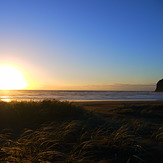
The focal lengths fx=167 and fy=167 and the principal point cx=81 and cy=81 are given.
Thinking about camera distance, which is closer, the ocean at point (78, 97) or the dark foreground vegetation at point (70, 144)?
the dark foreground vegetation at point (70, 144)

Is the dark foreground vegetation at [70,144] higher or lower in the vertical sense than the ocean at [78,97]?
higher

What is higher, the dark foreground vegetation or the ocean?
the dark foreground vegetation

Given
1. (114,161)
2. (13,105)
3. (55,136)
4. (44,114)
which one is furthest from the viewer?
(13,105)

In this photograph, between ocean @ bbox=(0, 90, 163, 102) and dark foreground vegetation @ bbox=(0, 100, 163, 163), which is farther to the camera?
ocean @ bbox=(0, 90, 163, 102)

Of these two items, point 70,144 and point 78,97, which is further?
point 78,97

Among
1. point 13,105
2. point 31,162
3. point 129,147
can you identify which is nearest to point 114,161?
point 129,147

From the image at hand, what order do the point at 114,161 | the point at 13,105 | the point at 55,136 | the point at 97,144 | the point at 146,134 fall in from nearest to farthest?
1. the point at 114,161
2. the point at 97,144
3. the point at 55,136
4. the point at 146,134
5. the point at 13,105

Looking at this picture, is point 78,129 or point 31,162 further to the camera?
point 78,129

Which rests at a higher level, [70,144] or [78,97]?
[70,144]

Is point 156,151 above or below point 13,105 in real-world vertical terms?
below

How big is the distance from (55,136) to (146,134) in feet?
9.75

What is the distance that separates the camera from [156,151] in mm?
3762

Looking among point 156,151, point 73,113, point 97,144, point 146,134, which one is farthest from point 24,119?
point 156,151

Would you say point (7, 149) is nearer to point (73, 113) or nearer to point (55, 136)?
point (55, 136)
